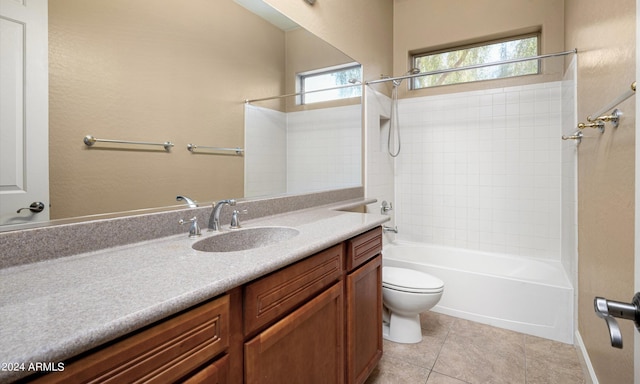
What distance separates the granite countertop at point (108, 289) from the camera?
50 cm

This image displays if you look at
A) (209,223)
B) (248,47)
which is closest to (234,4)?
(248,47)

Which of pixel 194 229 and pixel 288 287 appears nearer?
pixel 288 287

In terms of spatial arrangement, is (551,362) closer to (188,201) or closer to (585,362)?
(585,362)

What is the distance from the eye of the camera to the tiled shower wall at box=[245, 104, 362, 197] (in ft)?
5.90

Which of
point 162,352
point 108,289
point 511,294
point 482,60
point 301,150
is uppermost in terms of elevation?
point 482,60

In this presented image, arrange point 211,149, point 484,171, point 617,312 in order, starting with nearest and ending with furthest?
point 617,312
point 211,149
point 484,171

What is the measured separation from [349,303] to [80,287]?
969 mm

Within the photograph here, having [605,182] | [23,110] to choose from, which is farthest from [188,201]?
[605,182]

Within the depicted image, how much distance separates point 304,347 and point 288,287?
260 millimetres

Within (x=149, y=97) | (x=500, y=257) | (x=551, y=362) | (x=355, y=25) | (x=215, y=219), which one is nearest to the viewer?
(x=149, y=97)

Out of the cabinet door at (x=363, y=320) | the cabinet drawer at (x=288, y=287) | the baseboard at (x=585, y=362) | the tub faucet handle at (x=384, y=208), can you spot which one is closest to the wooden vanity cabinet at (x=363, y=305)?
the cabinet door at (x=363, y=320)

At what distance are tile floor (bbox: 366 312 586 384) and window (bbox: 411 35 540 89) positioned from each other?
2.16m

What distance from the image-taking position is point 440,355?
77.5 inches

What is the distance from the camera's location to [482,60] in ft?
9.78
